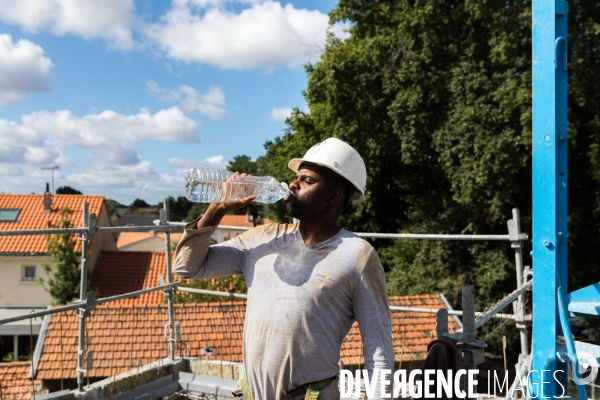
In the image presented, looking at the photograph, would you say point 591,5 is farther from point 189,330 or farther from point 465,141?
point 189,330

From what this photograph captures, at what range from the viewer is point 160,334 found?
936 cm

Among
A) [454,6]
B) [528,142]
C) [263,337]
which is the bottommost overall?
[263,337]

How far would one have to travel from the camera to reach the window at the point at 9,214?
27609mm

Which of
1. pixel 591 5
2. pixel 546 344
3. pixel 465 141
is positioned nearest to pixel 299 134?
pixel 465 141

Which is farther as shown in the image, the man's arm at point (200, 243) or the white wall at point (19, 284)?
the white wall at point (19, 284)

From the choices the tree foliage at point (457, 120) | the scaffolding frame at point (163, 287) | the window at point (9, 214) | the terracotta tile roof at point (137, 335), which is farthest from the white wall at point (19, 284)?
the scaffolding frame at point (163, 287)

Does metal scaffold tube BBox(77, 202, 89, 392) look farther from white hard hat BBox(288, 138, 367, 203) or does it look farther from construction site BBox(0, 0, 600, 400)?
white hard hat BBox(288, 138, 367, 203)

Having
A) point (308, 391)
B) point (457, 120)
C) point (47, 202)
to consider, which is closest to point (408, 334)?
point (457, 120)

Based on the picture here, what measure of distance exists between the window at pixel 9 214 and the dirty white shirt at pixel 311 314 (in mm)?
28903

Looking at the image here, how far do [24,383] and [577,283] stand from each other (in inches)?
487

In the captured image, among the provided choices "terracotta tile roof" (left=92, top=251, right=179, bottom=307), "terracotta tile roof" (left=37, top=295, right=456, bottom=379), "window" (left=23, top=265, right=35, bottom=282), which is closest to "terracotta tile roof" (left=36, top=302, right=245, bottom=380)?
"terracotta tile roof" (left=37, top=295, right=456, bottom=379)

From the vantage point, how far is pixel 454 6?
15680 millimetres

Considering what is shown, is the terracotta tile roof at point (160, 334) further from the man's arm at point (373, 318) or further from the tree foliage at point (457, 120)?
the man's arm at point (373, 318)

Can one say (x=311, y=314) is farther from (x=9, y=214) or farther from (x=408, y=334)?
(x=9, y=214)
